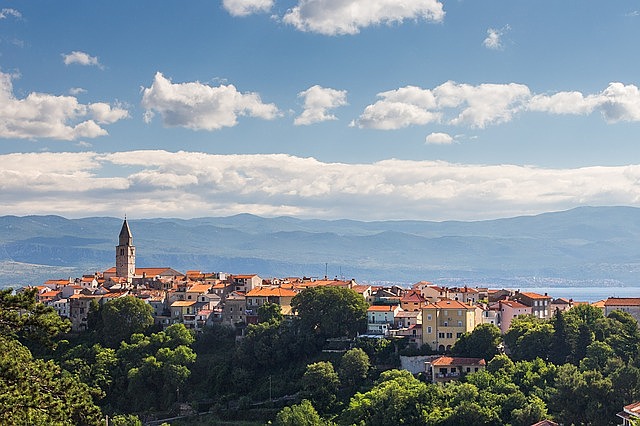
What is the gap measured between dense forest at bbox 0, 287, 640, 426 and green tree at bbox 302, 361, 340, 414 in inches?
3.4

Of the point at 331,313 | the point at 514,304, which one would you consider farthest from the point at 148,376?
the point at 514,304

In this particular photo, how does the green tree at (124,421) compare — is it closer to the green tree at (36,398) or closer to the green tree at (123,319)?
the green tree at (123,319)

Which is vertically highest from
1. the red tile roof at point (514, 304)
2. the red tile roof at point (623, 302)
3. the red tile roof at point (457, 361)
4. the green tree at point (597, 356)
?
the red tile roof at point (623, 302)

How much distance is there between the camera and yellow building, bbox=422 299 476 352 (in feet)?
218

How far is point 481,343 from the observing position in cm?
6366

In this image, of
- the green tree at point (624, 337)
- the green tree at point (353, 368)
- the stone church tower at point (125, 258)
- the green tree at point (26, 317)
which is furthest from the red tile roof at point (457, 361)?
the stone church tower at point (125, 258)

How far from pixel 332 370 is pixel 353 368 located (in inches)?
62.5

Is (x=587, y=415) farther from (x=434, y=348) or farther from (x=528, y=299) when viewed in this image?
(x=528, y=299)

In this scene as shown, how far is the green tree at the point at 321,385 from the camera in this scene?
201ft

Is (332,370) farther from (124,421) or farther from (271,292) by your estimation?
(271,292)

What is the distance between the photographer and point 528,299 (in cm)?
7500

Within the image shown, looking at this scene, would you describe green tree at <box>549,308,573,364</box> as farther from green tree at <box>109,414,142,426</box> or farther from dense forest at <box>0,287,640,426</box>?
green tree at <box>109,414,142,426</box>

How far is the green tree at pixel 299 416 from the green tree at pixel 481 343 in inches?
517

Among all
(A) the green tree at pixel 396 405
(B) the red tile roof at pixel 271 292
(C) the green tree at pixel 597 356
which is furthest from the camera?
(B) the red tile roof at pixel 271 292
